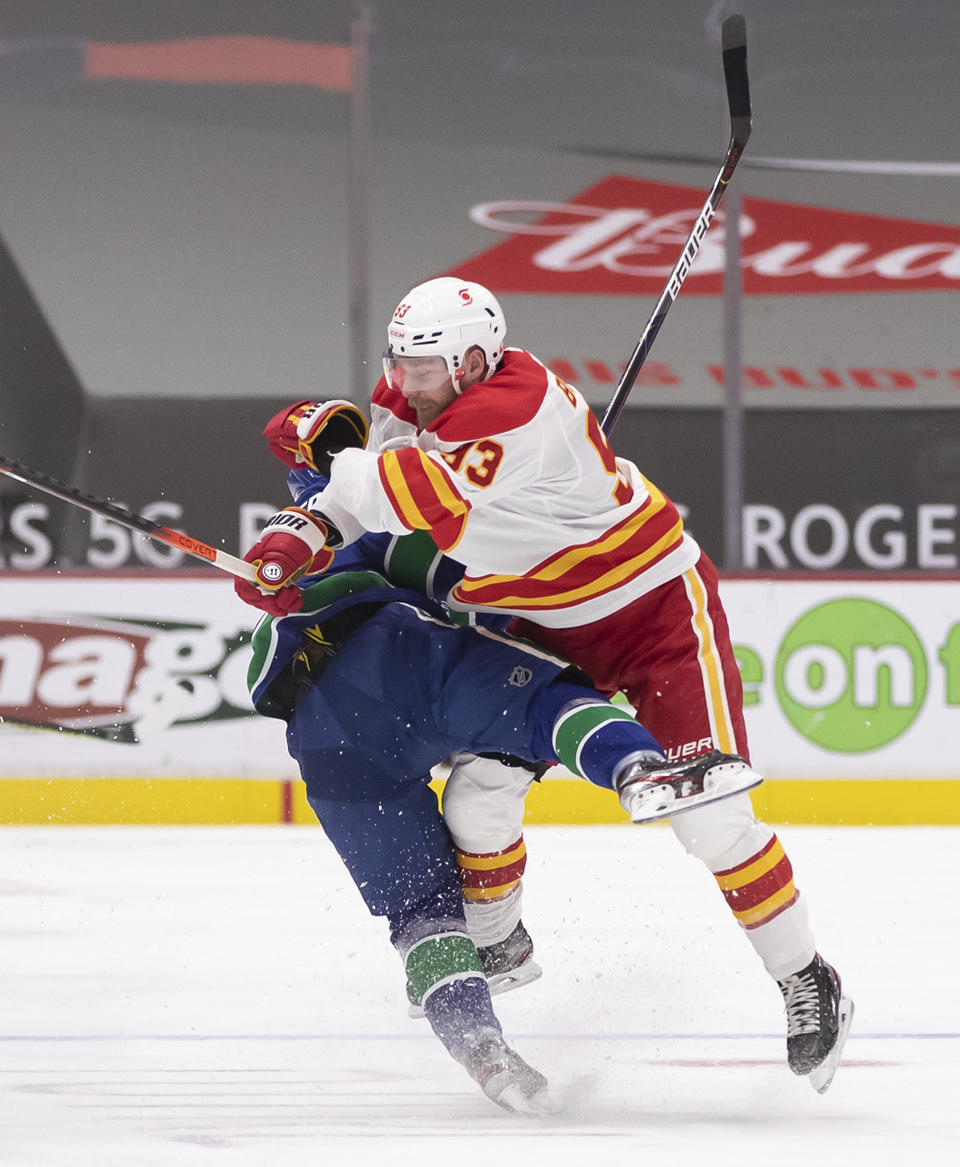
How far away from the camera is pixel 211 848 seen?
14.0 feet

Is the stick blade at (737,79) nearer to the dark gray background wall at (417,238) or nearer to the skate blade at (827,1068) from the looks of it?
the skate blade at (827,1068)

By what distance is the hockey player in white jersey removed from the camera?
7.00 ft

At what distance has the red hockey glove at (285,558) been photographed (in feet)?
7.36

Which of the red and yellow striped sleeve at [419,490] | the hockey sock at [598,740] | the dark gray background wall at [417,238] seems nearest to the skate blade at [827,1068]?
the hockey sock at [598,740]

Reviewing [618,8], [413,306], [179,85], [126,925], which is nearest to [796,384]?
[618,8]

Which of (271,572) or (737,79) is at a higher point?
(737,79)

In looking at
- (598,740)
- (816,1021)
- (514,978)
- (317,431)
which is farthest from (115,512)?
(816,1021)

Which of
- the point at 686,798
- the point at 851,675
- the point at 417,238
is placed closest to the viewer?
the point at 686,798

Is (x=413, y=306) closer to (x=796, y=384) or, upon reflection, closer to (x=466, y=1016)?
(x=466, y=1016)

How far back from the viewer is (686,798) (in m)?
1.98

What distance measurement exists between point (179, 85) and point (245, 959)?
13.6 feet

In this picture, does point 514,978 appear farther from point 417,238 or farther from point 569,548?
point 417,238

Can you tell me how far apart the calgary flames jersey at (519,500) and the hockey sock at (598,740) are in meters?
0.21

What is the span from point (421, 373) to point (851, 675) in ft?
8.97
